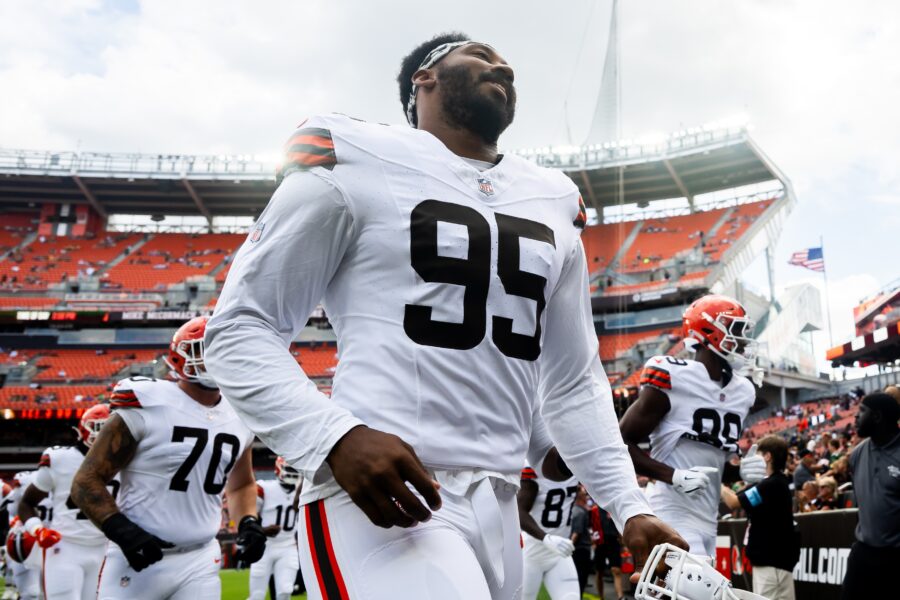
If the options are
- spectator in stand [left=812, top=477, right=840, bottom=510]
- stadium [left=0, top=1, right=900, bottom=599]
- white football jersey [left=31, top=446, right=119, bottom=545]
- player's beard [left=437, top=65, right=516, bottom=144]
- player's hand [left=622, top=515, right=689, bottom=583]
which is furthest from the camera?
stadium [left=0, top=1, right=900, bottom=599]

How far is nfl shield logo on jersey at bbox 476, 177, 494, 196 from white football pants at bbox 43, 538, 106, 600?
6.14 meters

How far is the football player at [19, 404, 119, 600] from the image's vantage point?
257 inches

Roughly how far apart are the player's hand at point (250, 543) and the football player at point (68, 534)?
238 cm

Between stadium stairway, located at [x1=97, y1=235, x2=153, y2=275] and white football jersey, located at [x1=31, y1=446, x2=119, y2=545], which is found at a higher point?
stadium stairway, located at [x1=97, y1=235, x2=153, y2=275]

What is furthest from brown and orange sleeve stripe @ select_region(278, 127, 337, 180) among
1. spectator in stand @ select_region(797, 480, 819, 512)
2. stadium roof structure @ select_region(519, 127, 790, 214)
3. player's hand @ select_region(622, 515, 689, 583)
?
stadium roof structure @ select_region(519, 127, 790, 214)

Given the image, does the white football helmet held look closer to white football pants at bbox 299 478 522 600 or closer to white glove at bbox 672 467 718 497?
white football pants at bbox 299 478 522 600

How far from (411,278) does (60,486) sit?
7.18 metres

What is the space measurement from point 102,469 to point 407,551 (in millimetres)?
3016

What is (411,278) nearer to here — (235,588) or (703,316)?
(703,316)

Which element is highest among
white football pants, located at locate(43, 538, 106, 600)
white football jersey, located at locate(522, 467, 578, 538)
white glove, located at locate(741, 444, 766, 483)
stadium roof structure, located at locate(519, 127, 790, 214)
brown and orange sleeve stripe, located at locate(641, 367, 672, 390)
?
stadium roof structure, located at locate(519, 127, 790, 214)

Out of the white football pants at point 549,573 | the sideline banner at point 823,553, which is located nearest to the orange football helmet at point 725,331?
the sideline banner at point 823,553

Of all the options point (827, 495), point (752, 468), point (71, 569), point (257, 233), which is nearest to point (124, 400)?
point (257, 233)

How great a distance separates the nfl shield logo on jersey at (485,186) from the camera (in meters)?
1.96

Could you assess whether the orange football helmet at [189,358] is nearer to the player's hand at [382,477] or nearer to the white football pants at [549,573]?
the player's hand at [382,477]
